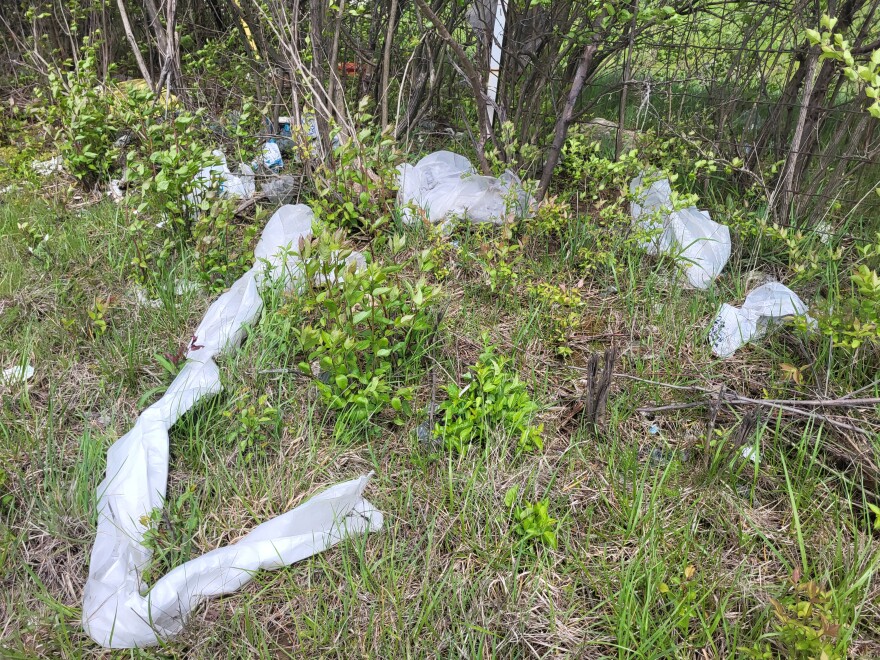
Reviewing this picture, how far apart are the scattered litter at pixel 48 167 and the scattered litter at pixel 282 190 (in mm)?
1316

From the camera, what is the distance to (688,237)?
2.76m

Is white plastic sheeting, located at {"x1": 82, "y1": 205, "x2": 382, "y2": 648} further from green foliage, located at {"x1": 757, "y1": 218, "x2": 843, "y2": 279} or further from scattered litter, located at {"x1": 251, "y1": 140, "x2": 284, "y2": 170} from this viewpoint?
green foliage, located at {"x1": 757, "y1": 218, "x2": 843, "y2": 279}

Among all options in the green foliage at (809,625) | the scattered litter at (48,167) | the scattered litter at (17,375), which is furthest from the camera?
the scattered litter at (48,167)

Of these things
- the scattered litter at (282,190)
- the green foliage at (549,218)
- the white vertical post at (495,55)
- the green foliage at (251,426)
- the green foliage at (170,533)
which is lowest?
the green foliage at (170,533)

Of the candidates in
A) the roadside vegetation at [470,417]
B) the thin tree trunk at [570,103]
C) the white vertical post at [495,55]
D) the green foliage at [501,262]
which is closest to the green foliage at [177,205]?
the roadside vegetation at [470,417]

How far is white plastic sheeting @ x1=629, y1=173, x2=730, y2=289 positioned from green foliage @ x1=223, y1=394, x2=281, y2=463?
1.67 metres

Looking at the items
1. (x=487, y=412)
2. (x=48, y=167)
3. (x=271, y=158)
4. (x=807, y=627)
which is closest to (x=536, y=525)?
(x=487, y=412)

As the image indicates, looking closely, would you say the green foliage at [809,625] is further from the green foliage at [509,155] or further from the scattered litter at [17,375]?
the scattered litter at [17,375]

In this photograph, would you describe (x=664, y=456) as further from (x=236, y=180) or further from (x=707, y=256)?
(x=236, y=180)

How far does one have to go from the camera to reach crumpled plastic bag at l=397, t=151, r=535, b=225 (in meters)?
2.83

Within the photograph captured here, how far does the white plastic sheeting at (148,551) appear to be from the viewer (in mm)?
1504

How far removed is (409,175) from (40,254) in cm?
167

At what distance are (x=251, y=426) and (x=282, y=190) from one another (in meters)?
1.59

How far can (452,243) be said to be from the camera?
2691 mm
